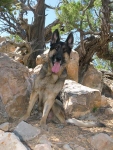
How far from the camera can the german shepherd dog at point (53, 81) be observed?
463 cm

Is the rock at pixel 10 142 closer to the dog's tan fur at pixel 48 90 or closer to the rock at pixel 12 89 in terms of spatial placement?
the dog's tan fur at pixel 48 90

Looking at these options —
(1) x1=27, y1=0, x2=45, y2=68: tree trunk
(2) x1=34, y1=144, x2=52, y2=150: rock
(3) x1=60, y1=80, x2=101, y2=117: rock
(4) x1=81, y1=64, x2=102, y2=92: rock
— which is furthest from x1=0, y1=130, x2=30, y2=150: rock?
(1) x1=27, y1=0, x2=45, y2=68: tree trunk

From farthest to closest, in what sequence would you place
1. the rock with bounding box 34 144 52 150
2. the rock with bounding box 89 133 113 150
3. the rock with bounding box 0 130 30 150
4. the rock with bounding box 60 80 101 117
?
the rock with bounding box 60 80 101 117
the rock with bounding box 89 133 113 150
the rock with bounding box 34 144 52 150
the rock with bounding box 0 130 30 150

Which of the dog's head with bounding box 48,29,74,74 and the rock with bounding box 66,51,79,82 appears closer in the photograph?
the dog's head with bounding box 48,29,74,74

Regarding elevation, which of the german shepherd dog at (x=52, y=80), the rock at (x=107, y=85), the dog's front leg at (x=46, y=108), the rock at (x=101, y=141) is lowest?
the rock at (x=107, y=85)

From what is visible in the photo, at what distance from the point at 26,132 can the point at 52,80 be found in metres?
1.18

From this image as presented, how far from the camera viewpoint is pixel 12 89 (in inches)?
201

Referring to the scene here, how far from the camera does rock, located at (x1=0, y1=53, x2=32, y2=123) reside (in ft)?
16.2

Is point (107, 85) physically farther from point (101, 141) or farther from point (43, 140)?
point (43, 140)

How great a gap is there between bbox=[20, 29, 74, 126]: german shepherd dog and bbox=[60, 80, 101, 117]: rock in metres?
0.72

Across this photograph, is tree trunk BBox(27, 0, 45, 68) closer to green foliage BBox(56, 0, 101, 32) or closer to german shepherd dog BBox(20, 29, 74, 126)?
green foliage BBox(56, 0, 101, 32)

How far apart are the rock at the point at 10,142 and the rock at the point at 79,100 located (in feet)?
6.46

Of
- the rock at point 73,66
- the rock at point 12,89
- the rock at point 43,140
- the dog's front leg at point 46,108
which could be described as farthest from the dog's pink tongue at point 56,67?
the rock at point 73,66

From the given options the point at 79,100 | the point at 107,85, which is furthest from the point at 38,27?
the point at 79,100
